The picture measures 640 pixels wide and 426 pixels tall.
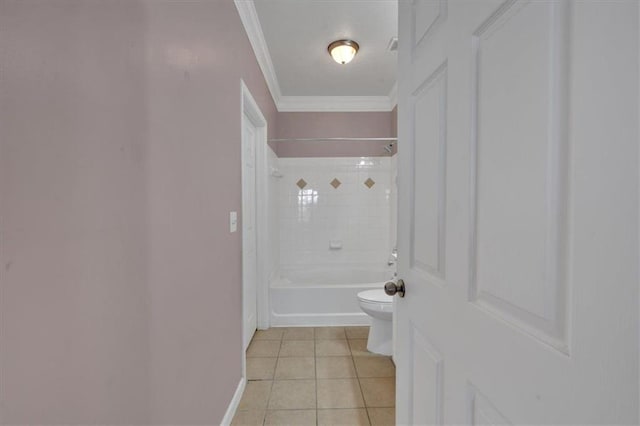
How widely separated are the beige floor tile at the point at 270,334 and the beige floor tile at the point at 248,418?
1001 mm

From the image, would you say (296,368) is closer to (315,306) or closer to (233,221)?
(315,306)

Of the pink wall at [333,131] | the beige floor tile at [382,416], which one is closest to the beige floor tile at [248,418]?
the beige floor tile at [382,416]

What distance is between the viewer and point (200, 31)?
51.8 inches

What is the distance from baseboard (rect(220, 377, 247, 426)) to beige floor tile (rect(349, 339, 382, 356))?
36.4 inches

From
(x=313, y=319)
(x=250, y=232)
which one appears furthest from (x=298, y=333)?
(x=250, y=232)

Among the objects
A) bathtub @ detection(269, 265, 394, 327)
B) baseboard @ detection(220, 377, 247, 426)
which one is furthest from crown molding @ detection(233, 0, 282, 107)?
baseboard @ detection(220, 377, 247, 426)

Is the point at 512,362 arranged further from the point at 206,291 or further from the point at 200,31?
the point at 200,31

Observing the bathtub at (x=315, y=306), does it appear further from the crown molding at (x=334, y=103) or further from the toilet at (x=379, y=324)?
the crown molding at (x=334, y=103)

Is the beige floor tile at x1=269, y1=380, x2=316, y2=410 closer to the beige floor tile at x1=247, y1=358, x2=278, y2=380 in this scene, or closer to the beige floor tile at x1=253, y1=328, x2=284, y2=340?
the beige floor tile at x1=247, y1=358, x2=278, y2=380

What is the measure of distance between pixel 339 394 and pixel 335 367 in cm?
32

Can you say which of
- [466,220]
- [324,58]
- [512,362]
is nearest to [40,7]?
[466,220]

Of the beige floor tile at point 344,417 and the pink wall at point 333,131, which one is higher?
the pink wall at point 333,131

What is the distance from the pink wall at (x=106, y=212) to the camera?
54 cm

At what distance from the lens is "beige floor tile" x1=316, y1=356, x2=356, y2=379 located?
2156mm
